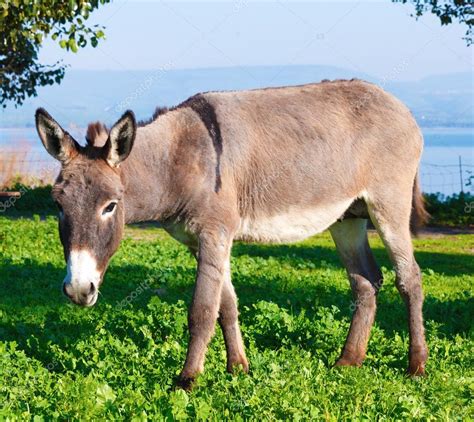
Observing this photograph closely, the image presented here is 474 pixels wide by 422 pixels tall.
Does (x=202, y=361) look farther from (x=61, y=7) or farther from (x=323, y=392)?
(x=61, y=7)

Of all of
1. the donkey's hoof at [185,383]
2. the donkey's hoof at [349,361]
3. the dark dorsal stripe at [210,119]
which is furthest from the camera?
the donkey's hoof at [349,361]

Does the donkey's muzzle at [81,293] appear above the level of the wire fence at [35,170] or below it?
above

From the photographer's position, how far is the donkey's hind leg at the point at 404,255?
22.3 ft

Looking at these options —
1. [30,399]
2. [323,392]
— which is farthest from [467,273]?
[30,399]

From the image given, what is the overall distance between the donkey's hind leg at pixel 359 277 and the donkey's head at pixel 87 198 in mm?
2464

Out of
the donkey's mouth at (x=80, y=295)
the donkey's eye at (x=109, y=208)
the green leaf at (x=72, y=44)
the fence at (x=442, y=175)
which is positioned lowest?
the fence at (x=442, y=175)

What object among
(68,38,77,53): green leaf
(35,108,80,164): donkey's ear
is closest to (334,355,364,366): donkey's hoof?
(35,108,80,164): donkey's ear

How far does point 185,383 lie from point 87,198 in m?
1.55

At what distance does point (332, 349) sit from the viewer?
286 inches

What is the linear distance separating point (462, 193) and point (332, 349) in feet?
52.8

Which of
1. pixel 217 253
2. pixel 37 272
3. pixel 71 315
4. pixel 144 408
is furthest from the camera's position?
pixel 37 272

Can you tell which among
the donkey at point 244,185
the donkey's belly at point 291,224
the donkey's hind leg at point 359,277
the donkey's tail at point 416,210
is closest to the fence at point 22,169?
the donkey's hind leg at point 359,277

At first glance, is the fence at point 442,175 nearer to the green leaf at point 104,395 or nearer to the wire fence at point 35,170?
the wire fence at point 35,170

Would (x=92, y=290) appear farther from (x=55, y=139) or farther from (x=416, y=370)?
(x=416, y=370)
